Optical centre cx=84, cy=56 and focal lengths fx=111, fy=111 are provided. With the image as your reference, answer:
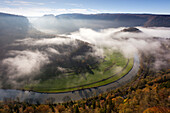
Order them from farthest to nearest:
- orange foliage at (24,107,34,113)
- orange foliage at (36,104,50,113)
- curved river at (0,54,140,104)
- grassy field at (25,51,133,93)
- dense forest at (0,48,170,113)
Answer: grassy field at (25,51,133,93) < curved river at (0,54,140,104) < orange foliage at (36,104,50,113) < orange foliage at (24,107,34,113) < dense forest at (0,48,170,113)

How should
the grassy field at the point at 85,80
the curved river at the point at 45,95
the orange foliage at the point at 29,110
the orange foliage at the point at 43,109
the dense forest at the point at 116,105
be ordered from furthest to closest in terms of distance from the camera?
the grassy field at the point at 85,80
the curved river at the point at 45,95
the orange foliage at the point at 43,109
the orange foliage at the point at 29,110
the dense forest at the point at 116,105

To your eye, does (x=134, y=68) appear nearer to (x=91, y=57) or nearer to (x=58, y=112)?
(x=91, y=57)

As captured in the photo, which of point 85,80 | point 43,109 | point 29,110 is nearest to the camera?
point 29,110

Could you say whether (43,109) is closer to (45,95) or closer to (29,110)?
(29,110)

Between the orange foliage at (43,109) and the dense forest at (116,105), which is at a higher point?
the dense forest at (116,105)

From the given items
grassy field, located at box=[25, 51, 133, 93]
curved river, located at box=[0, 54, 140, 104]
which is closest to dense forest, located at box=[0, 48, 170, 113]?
curved river, located at box=[0, 54, 140, 104]

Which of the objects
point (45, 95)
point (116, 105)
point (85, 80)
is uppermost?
point (85, 80)

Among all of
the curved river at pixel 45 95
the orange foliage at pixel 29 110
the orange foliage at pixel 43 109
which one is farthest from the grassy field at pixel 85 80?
the orange foliage at pixel 29 110

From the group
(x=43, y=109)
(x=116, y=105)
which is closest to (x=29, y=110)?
(x=43, y=109)

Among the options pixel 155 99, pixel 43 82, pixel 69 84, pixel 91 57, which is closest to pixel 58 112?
pixel 69 84

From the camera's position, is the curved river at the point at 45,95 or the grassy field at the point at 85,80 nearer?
the curved river at the point at 45,95

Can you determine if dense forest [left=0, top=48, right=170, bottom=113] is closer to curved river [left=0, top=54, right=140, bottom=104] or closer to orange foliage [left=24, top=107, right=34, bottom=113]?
orange foliage [left=24, top=107, right=34, bottom=113]

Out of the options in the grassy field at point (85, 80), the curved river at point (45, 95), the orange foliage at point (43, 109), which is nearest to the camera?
the orange foliage at point (43, 109)

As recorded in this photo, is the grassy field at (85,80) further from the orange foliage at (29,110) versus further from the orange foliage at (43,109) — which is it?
the orange foliage at (29,110)
